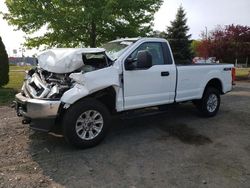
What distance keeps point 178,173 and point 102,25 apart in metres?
9.32

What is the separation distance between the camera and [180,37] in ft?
81.1

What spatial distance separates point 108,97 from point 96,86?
554 millimetres

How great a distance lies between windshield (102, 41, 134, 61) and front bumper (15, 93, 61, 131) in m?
1.63

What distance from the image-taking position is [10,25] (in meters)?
13.2

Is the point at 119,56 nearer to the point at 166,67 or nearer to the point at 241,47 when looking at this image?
the point at 166,67

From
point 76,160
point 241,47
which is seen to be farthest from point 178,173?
point 241,47

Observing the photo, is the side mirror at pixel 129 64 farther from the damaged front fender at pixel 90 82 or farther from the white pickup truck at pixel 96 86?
the damaged front fender at pixel 90 82

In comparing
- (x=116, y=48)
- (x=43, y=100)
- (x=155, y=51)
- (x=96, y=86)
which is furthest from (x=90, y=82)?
(x=155, y=51)

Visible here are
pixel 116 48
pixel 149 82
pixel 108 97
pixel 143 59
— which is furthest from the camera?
pixel 116 48

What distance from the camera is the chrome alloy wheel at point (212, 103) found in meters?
8.36

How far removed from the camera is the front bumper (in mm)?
5275

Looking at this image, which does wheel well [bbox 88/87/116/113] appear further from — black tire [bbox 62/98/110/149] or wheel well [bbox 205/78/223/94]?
wheel well [bbox 205/78/223/94]

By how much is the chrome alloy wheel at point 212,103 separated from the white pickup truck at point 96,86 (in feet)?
3.05

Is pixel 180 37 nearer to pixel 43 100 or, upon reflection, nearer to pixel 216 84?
pixel 216 84
